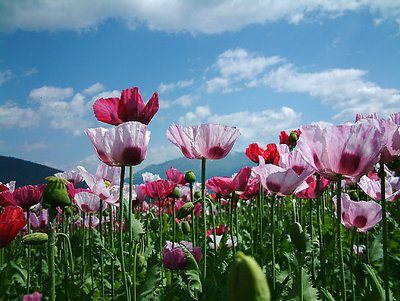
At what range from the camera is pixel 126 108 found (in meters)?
1.94

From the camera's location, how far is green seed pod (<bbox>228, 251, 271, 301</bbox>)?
1.76 feet

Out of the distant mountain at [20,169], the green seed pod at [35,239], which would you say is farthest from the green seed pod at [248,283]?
the distant mountain at [20,169]

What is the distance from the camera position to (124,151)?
1.79m

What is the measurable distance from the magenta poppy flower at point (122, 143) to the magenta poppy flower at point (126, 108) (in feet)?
0.48

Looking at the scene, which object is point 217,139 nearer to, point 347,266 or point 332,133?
point 332,133

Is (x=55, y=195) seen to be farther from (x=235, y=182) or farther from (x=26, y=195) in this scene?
(x=26, y=195)

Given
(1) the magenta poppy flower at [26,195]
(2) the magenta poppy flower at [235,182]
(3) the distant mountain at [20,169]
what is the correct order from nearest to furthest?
1. (2) the magenta poppy flower at [235,182]
2. (1) the magenta poppy flower at [26,195]
3. (3) the distant mountain at [20,169]

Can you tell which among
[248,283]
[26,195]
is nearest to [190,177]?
[26,195]

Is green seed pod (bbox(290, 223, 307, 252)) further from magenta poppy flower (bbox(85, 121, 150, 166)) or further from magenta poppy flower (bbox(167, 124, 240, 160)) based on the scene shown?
magenta poppy flower (bbox(85, 121, 150, 166))

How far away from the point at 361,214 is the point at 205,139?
35.1 inches

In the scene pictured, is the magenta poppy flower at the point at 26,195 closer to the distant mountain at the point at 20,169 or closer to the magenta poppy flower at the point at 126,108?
the magenta poppy flower at the point at 126,108

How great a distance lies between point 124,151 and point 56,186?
0.31 meters

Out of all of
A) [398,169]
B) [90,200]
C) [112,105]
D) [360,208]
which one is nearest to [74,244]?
[90,200]

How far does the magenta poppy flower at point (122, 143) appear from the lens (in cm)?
178
